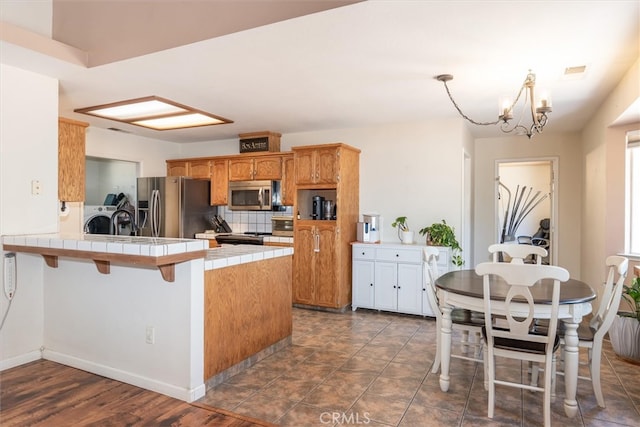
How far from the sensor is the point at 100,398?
2545mm

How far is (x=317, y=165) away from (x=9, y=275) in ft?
10.6

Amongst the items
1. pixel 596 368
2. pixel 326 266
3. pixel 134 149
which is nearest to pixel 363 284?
pixel 326 266

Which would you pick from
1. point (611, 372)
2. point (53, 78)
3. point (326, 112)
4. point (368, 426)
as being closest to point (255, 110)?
point (326, 112)

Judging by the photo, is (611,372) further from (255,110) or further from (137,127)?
(137,127)

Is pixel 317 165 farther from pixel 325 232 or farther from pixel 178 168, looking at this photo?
pixel 178 168

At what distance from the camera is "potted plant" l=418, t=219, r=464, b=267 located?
15.0ft

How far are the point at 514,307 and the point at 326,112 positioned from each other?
298 centimetres

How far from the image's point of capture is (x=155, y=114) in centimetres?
454

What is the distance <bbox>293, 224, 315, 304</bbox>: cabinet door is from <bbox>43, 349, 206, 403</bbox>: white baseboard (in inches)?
97.0

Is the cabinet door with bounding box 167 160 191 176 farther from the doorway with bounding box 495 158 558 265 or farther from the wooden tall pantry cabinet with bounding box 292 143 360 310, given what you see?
the doorway with bounding box 495 158 558 265

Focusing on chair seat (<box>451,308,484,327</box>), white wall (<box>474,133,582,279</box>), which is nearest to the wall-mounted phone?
chair seat (<box>451,308,484,327</box>)

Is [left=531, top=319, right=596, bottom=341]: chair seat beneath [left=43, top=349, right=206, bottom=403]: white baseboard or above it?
above

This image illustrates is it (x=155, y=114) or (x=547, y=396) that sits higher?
(x=155, y=114)

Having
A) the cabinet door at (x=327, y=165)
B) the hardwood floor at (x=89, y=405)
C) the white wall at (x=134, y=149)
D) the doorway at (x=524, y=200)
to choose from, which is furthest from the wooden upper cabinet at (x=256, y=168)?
the doorway at (x=524, y=200)
